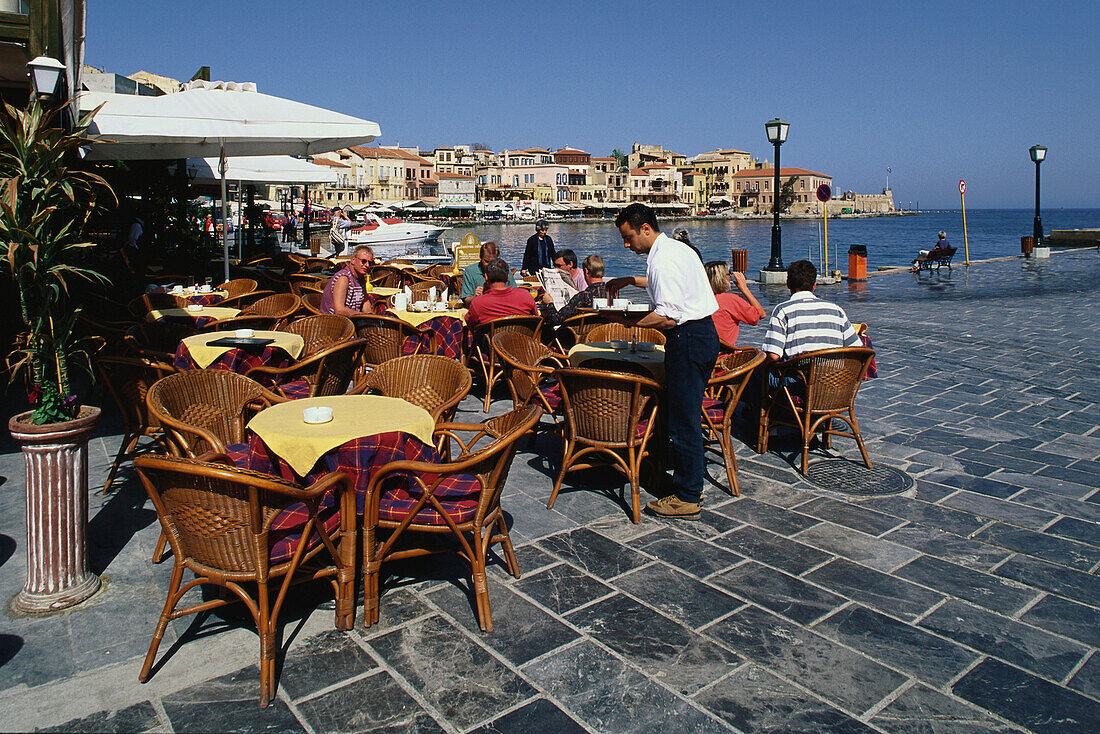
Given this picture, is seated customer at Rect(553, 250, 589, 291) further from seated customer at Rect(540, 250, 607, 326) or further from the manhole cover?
the manhole cover

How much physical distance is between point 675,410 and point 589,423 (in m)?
0.43

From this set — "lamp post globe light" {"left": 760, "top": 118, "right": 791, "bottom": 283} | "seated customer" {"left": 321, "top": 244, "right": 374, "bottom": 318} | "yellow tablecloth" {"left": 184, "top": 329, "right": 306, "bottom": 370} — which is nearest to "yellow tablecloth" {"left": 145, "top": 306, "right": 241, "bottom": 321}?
"seated customer" {"left": 321, "top": 244, "right": 374, "bottom": 318}

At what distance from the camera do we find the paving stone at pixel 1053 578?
2986mm

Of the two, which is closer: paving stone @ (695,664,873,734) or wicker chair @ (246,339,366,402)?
paving stone @ (695,664,873,734)

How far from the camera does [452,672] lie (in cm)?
241

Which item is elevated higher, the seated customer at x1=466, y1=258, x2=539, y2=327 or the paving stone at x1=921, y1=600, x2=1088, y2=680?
the seated customer at x1=466, y1=258, x2=539, y2=327

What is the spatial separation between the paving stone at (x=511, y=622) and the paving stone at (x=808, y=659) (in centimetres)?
55

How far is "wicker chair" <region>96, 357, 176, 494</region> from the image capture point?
3720 millimetres

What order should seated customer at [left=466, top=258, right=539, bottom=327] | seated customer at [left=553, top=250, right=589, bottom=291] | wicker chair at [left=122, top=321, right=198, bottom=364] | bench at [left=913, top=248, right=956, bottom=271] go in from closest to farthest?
wicker chair at [left=122, top=321, right=198, bottom=364], seated customer at [left=466, top=258, right=539, bottom=327], seated customer at [left=553, top=250, right=589, bottom=291], bench at [left=913, top=248, right=956, bottom=271]

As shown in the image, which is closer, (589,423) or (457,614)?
(457,614)

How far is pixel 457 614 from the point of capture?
2.78 meters

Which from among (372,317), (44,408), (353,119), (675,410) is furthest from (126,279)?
(675,410)

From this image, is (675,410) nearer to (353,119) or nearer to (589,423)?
(589,423)

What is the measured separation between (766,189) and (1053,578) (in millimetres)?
134747
